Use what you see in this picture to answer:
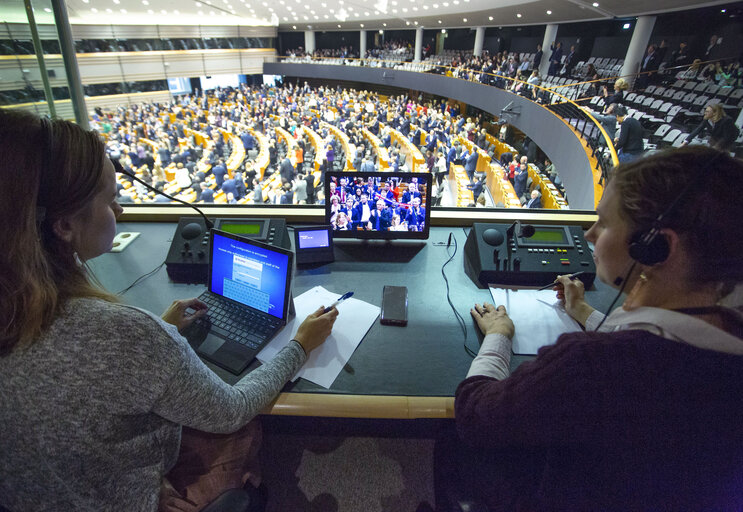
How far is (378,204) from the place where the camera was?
5.57 ft

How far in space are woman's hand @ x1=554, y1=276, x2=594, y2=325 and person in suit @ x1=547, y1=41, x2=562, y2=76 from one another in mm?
13964

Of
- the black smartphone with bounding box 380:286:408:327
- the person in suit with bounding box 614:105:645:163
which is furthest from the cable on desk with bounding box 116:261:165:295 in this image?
the person in suit with bounding box 614:105:645:163

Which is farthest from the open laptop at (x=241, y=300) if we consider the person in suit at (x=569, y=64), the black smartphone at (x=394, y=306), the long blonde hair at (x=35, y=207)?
the person in suit at (x=569, y=64)

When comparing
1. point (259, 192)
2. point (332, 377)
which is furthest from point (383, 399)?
point (259, 192)

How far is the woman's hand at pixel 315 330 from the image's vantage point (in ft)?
3.71

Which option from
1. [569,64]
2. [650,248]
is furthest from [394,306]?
[569,64]

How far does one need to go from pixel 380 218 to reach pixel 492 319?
0.71m

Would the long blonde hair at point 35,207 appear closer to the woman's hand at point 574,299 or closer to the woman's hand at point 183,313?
the woman's hand at point 183,313

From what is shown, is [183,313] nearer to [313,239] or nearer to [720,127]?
[313,239]

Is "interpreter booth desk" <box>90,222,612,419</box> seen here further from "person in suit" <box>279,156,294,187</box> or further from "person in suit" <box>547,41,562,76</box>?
"person in suit" <box>547,41,562,76</box>

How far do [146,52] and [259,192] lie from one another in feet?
50.9

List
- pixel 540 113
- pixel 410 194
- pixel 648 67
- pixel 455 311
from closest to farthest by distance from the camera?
1. pixel 455 311
2. pixel 410 194
3. pixel 540 113
4. pixel 648 67

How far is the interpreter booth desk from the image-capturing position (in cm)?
103

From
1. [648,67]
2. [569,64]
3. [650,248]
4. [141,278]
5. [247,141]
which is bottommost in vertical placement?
[247,141]
